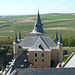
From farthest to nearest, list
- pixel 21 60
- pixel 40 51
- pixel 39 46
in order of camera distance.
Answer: pixel 39 46
pixel 40 51
pixel 21 60

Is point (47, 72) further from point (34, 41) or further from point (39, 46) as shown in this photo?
point (34, 41)

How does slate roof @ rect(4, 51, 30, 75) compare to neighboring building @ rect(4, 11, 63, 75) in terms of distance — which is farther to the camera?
neighboring building @ rect(4, 11, 63, 75)

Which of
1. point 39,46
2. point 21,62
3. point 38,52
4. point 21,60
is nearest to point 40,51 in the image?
point 38,52

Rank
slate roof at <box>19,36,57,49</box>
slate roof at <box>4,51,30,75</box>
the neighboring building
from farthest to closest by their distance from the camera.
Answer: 1. slate roof at <box>19,36,57,49</box>
2. the neighboring building
3. slate roof at <box>4,51,30,75</box>

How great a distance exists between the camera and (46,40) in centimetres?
5100

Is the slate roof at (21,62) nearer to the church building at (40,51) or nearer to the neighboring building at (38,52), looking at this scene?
the neighboring building at (38,52)

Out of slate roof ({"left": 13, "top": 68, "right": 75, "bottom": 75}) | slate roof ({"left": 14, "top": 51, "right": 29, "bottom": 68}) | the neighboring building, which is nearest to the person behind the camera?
slate roof ({"left": 13, "top": 68, "right": 75, "bottom": 75})

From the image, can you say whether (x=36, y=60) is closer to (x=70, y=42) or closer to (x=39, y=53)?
(x=39, y=53)

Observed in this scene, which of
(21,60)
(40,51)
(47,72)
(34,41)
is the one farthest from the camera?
(34,41)

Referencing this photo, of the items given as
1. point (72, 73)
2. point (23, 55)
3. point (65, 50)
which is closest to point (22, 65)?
point (23, 55)

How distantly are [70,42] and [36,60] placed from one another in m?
55.5

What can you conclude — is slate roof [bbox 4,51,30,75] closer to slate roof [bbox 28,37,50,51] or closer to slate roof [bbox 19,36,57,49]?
slate roof [bbox 19,36,57,49]

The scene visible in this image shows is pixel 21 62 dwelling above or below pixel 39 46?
below

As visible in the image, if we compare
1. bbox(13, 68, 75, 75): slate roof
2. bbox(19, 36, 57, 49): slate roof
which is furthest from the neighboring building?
bbox(13, 68, 75, 75): slate roof
